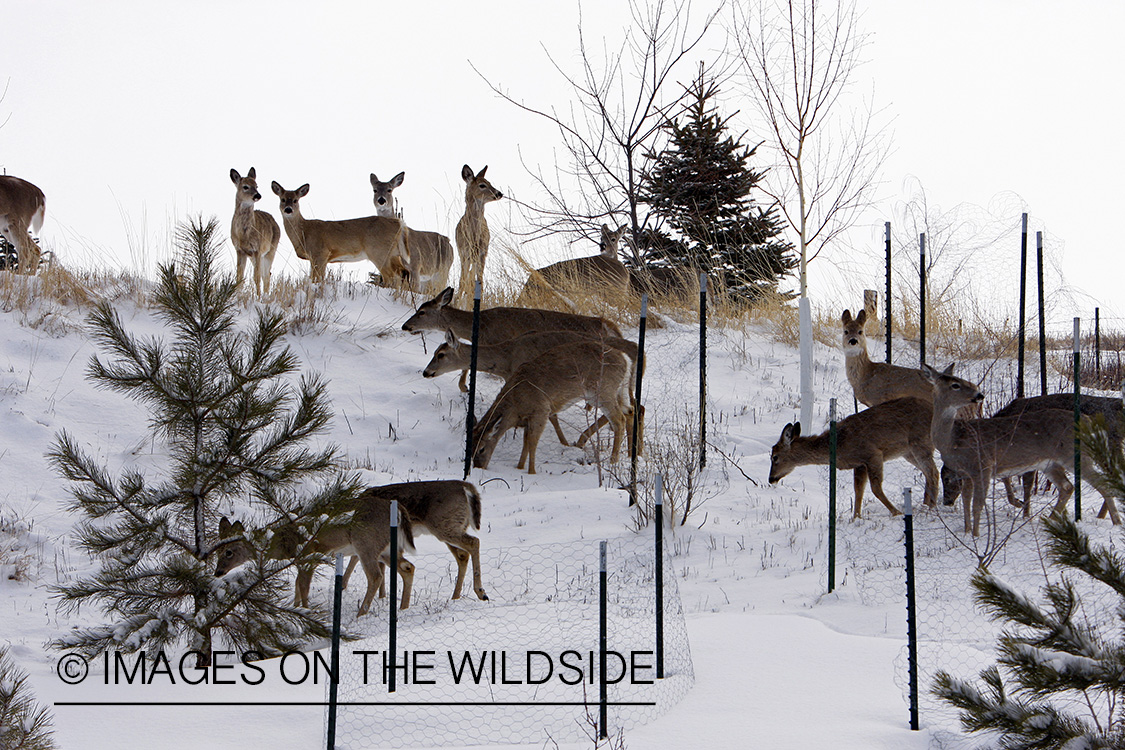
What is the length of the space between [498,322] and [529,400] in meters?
2.48

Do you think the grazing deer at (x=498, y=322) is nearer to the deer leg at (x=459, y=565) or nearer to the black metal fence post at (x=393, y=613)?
the deer leg at (x=459, y=565)

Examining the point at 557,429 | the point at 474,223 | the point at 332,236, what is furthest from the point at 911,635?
the point at 332,236

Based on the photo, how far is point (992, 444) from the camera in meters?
9.52

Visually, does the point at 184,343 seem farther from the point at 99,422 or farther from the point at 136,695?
the point at 99,422

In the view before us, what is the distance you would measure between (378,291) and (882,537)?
10326 millimetres

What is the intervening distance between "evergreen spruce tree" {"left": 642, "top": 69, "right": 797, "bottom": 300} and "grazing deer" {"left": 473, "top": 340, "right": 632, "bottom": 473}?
10641 millimetres

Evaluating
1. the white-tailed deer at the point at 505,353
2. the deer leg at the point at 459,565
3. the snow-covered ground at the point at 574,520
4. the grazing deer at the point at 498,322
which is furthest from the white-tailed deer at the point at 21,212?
the deer leg at the point at 459,565

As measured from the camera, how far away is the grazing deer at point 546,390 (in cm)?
1180

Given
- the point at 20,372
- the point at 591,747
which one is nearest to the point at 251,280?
the point at 20,372

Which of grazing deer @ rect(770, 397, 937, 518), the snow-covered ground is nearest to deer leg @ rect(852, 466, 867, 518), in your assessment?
grazing deer @ rect(770, 397, 937, 518)

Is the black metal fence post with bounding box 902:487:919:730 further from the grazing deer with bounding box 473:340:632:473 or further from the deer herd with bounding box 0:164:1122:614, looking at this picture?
the grazing deer with bounding box 473:340:632:473

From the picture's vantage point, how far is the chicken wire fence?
217 inches

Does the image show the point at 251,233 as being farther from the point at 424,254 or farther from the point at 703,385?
the point at 703,385

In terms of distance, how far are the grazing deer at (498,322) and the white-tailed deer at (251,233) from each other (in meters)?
4.09
